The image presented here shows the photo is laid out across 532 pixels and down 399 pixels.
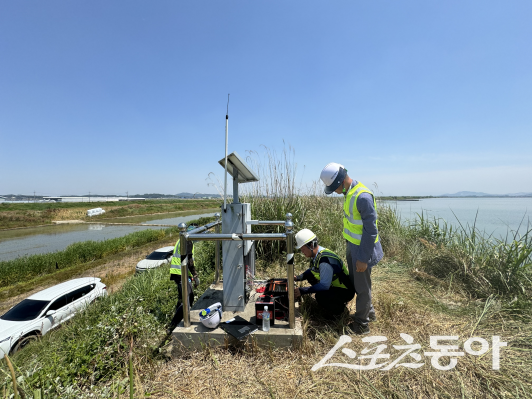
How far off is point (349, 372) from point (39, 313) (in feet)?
31.7

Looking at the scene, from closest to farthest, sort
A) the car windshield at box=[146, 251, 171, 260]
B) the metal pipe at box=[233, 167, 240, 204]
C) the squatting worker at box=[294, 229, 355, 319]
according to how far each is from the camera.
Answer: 1. the squatting worker at box=[294, 229, 355, 319]
2. the metal pipe at box=[233, 167, 240, 204]
3. the car windshield at box=[146, 251, 171, 260]

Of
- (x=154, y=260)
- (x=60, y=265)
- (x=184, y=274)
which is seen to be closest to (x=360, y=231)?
(x=184, y=274)

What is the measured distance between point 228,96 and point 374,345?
3.25 m

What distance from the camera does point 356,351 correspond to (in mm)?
2572

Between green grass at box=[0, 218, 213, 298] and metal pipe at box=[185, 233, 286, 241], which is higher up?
metal pipe at box=[185, 233, 286, 241]

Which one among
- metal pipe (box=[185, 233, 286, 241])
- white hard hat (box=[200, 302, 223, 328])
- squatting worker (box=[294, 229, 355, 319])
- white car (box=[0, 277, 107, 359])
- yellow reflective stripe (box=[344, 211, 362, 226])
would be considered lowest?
white car (box=[0, 277, 107, 359])

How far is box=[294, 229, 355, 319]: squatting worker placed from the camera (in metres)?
3.02

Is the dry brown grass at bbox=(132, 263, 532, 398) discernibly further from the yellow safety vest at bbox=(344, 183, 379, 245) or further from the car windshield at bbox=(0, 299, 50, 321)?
the car windshield at bbox=(0, 299, 50, 321)

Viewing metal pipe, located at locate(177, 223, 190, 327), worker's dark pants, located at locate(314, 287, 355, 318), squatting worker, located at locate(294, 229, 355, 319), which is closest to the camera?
metal pipe, located at locate(177, 223, 190, 327)

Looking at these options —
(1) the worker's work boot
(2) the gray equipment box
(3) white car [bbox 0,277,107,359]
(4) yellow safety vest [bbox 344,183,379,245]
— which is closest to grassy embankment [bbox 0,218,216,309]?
(3) white car [bbox 0,277,107,359]

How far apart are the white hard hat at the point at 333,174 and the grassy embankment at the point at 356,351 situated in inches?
66.4

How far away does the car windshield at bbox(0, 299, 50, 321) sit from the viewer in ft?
24.8

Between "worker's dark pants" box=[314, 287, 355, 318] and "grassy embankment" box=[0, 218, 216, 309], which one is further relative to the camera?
"grassy embankment" box=[0, 218, 216, 309]

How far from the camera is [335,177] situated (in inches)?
120
